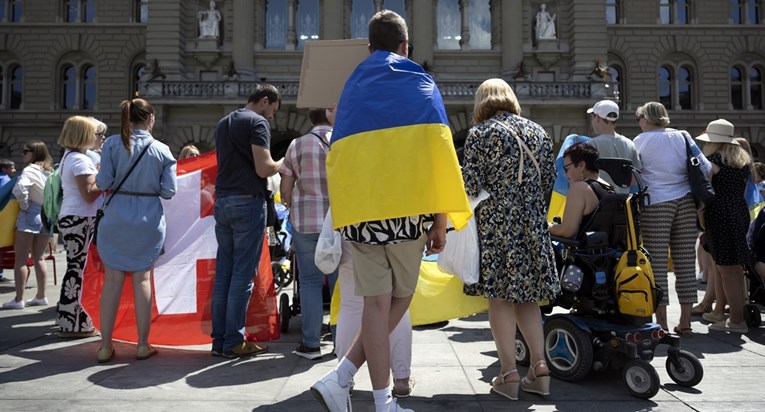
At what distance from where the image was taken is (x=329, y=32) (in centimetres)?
2867

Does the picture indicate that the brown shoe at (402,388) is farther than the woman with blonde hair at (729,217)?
No

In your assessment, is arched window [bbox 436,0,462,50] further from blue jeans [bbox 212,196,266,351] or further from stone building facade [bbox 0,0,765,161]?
blue jeans [bbox 212,196,266,351]

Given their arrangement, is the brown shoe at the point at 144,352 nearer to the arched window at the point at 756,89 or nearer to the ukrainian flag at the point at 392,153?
the ukrainian flag at the point at 392,153

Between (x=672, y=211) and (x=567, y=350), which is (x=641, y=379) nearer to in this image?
(x=567, y=350)

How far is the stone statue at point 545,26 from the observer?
29.0m

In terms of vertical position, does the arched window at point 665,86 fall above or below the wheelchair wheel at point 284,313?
above

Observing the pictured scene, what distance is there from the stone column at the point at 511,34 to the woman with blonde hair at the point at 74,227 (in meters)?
24.9

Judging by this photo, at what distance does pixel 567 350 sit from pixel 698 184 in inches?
92.9

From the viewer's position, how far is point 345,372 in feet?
10.3

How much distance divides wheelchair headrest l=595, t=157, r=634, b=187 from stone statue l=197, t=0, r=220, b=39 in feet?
88.4

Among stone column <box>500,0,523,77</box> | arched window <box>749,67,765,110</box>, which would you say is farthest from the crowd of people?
arched window <box>749,67,765,110</box>

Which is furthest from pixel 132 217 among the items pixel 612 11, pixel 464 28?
pixel 612 11

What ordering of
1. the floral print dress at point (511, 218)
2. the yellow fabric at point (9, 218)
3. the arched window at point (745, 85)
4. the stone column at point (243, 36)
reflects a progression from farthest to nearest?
1. the arched window at point (745, 85)
2. the stone column at point (243, 36)
3. the yellow fabric at point (9, 218)
4. the floral print dress at point (511, 218)

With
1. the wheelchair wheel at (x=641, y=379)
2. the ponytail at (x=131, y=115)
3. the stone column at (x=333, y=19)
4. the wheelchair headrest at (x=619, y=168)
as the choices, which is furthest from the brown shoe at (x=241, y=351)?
the stone column at (x=333, y=19)
